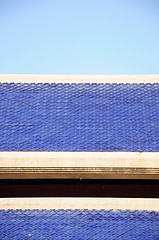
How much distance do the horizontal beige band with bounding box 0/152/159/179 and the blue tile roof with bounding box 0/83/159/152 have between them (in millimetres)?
123

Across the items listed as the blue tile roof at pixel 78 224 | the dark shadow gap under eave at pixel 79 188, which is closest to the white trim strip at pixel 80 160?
the dark shadow gap under eave at pixel 79 188

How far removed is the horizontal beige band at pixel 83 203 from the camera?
144 inches

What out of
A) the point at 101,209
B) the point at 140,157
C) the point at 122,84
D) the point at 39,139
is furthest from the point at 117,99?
the point at 101,209

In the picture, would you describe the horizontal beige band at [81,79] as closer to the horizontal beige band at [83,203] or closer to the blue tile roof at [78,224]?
the horizontal beige band at [83,203]

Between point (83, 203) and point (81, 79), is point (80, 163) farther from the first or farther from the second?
point (81, 79)

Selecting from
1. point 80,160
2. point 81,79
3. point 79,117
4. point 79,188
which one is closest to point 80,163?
point 80,160

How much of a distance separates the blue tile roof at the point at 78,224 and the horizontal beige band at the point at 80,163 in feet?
1.75

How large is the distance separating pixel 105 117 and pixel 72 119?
515 mm

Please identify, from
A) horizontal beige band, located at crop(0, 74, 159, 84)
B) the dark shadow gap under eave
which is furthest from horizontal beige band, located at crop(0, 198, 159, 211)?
horizontal beige band, located at crop(0, 74, 159, 84)

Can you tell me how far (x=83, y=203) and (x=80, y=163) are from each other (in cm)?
55

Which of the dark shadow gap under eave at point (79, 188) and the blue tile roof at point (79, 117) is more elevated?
the blue tile roof at point (79, 117)

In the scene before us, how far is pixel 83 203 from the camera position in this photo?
145 inches

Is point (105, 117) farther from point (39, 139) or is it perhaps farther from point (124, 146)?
point (39, 139)

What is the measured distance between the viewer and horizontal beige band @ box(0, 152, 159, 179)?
3.69 metres
